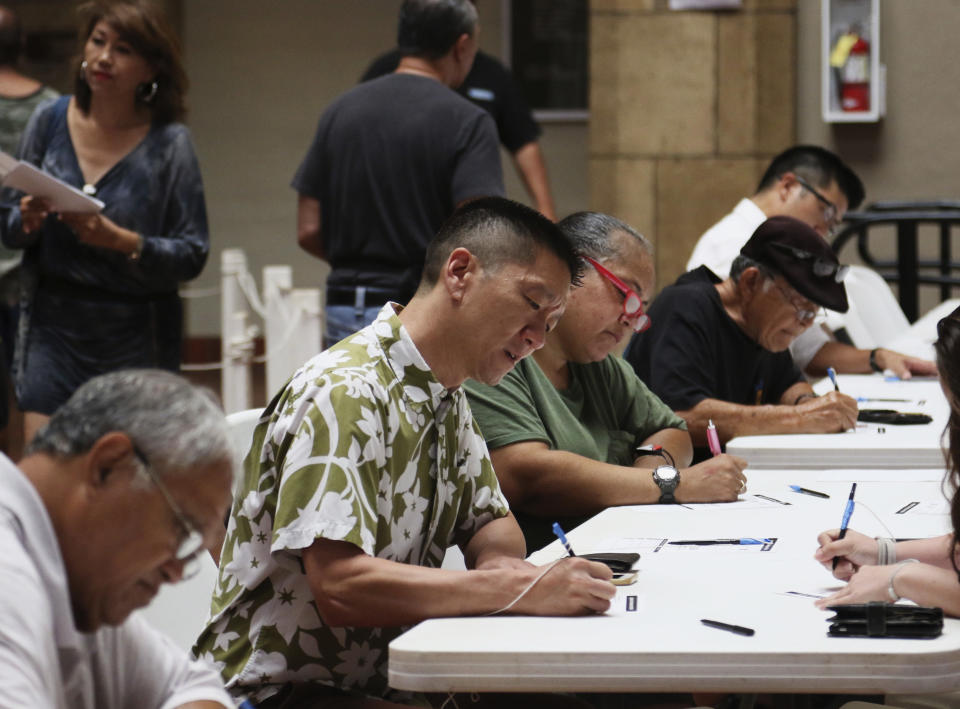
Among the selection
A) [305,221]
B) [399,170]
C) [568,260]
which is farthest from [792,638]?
[305,221]

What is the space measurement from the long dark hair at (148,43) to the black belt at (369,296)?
0.75 metres

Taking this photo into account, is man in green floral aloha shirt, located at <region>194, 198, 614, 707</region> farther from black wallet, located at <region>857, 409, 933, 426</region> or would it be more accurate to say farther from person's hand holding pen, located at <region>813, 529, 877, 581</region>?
black wallet, located at <region>857, 409, 933, 426</region>

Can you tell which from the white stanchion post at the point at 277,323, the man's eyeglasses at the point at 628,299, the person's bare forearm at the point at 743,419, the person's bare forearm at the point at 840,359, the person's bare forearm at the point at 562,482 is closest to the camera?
the person's bare forearm at the point at 562,482

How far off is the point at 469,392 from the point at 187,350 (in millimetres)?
8405

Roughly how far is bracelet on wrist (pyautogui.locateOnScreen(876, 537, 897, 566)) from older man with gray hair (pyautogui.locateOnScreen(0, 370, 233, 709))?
4.21 feet

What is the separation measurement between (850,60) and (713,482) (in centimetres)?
532

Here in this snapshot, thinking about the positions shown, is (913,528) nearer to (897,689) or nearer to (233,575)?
(897,689)

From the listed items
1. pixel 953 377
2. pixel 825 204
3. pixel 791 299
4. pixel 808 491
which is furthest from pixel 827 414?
pixel 953 377

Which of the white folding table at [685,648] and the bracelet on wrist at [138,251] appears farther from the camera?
the bracelet on wrist at [138,251]

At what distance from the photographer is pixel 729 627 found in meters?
1.87

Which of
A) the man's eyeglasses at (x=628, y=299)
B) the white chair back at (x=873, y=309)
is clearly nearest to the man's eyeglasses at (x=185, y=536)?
the man's eyeglasses at (x=628, y=299)

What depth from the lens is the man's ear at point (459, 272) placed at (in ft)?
7.25

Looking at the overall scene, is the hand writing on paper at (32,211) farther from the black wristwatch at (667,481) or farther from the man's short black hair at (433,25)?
the black wristwatch at (667,481)

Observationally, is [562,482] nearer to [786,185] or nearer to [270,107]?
[786,185]
